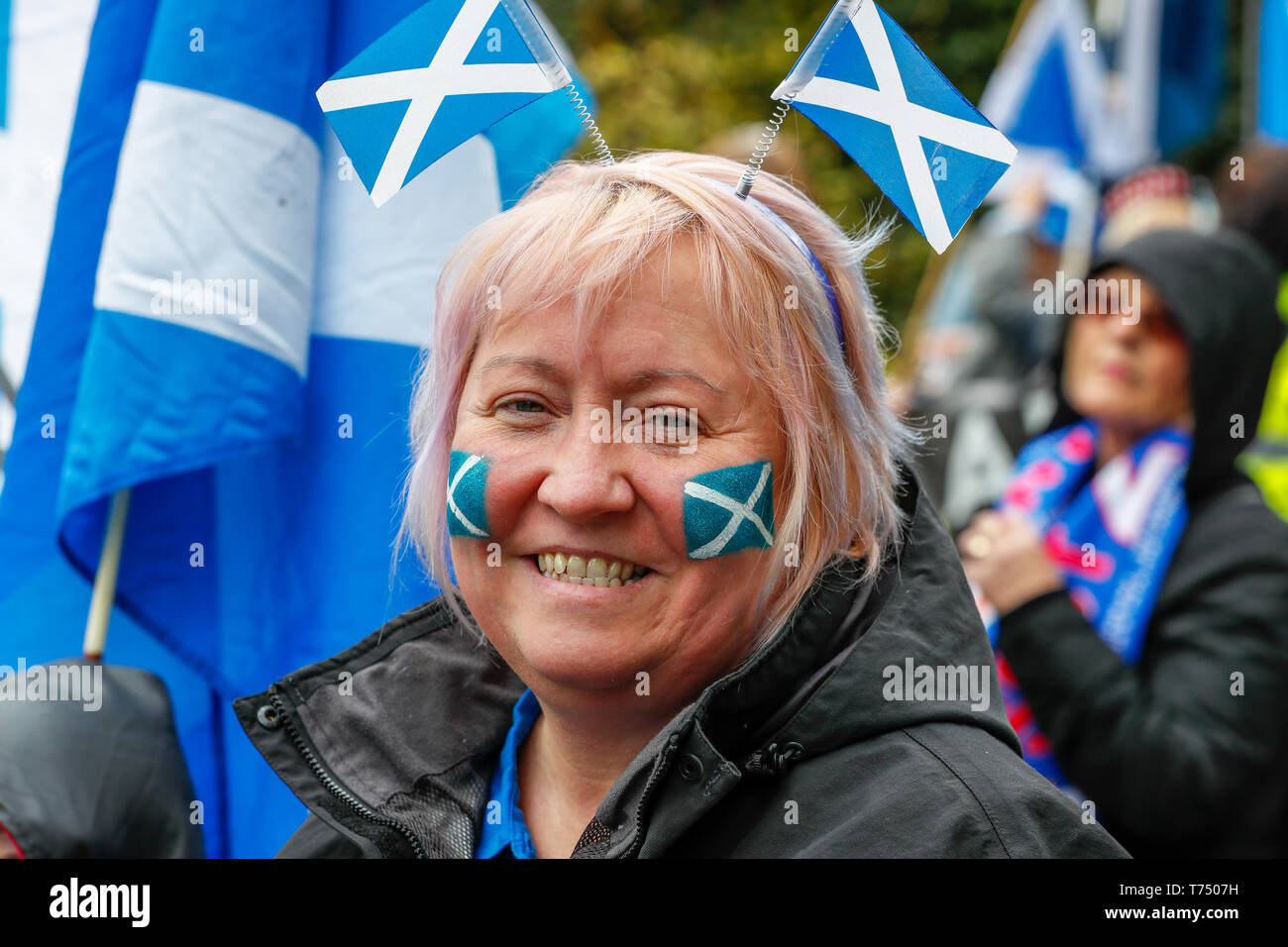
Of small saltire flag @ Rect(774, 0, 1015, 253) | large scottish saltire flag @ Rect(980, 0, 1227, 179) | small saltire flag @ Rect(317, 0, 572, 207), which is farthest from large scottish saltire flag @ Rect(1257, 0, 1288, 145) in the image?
small saltire flag @ Rect(317, 0, 572, 207)

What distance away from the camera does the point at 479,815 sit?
1.90 m

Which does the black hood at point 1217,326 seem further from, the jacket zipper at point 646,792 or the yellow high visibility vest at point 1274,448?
the jacket zipper at point 646,792

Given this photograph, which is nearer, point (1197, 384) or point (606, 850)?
point (606, 850)

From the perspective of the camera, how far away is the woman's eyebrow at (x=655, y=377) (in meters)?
1.60

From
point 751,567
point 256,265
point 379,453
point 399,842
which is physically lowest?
point 399,842

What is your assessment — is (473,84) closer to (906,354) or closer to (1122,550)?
(1122,550)

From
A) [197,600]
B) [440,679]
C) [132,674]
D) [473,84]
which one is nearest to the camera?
[473,84]

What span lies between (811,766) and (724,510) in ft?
1.12

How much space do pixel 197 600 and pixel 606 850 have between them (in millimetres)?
1243

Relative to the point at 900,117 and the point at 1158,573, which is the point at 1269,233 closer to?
the point at 1158,573

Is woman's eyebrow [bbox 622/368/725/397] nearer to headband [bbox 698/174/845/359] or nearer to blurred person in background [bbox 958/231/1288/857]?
headband [bbox 698/174/845/359]

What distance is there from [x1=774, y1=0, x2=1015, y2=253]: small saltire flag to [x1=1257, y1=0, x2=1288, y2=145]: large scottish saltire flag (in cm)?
380

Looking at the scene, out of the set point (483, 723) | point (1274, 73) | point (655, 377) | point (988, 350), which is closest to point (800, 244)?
point (655, 377)

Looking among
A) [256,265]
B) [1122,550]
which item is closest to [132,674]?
[256,265]
